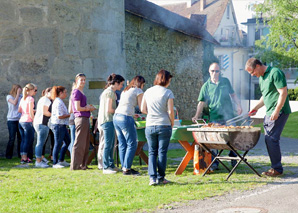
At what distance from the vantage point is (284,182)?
Answer: 7.41 meters

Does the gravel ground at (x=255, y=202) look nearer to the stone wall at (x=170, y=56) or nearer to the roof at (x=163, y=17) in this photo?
the roof at (x=163, y=17)

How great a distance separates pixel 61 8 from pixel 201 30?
2118 cm

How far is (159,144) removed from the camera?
7320 mm

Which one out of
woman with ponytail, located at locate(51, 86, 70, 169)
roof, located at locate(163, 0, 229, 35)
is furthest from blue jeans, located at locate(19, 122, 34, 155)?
roof, located at locate(163, 0, 229, 35)

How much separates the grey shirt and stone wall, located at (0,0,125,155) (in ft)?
19.0

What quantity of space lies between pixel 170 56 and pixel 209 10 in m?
29.6

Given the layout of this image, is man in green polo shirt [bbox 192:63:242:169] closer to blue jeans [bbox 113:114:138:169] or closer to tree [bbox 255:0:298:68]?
blue jeans [bbox 113:114:138:169]

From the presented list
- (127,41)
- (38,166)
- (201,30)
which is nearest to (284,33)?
(201,30)

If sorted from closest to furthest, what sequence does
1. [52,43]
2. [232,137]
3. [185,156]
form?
[232,137]
[185,156]
[52,43]

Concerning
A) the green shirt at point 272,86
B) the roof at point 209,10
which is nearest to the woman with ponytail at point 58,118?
the green shirt at point 272,86

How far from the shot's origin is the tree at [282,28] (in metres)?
31.3

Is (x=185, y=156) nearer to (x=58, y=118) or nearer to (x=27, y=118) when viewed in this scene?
(x=58, y=118)

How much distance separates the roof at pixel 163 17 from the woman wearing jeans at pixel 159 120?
14.3 metres

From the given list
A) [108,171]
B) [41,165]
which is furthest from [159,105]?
[41,165]
